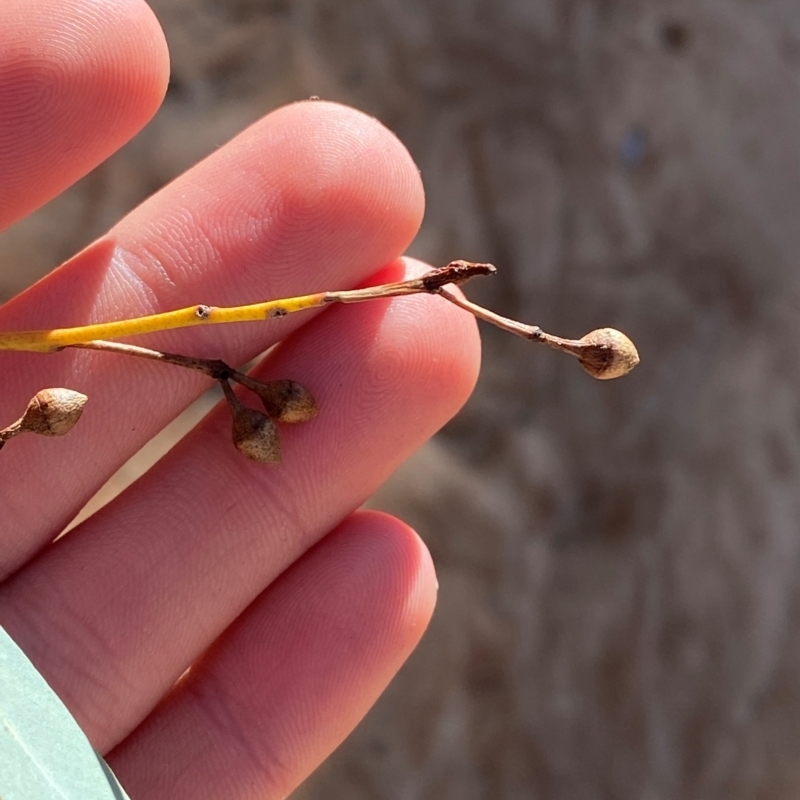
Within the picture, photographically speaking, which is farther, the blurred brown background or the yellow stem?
the blurred brown background

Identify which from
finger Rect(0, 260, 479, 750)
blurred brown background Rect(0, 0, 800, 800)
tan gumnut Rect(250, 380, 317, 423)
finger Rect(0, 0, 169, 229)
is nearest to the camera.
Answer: finger Rect(0, 0, 169, 229)

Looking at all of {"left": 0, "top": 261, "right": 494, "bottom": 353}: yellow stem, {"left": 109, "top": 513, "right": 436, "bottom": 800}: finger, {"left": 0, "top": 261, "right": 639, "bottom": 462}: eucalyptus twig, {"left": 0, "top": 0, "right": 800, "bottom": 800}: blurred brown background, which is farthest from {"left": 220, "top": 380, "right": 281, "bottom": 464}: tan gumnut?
{"left": 0, "top": 0, "right": 800, "bottom": 800}: blurred brown background

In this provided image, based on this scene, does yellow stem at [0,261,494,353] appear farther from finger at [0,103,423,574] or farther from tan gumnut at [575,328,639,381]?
tan gumnut at [575,328,639,381]

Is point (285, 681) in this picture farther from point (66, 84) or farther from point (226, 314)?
point (66, 84)

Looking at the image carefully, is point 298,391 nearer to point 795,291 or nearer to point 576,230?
point 576,230

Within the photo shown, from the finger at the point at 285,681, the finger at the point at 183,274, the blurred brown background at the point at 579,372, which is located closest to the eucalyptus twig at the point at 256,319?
the finger at the point at 183,274

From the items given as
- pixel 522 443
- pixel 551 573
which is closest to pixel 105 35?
pixel 522 443
